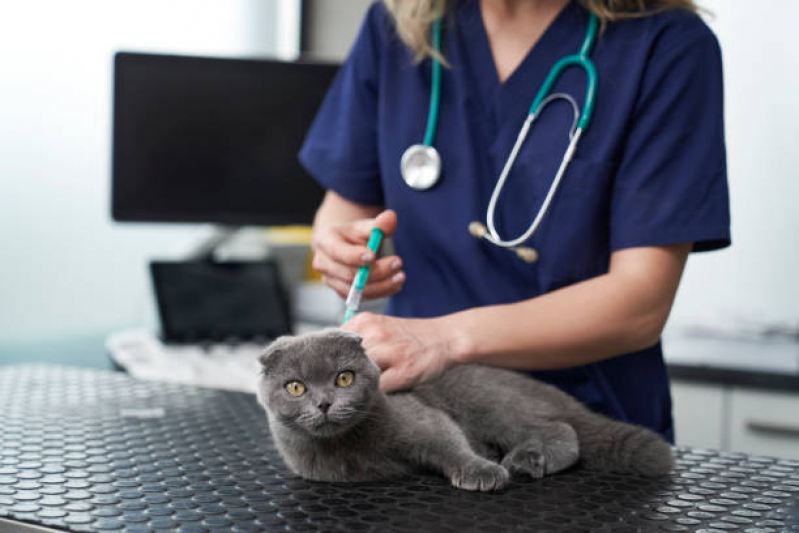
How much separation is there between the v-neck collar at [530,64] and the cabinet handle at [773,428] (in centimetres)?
97

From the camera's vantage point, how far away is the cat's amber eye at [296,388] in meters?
0.81

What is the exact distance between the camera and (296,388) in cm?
81

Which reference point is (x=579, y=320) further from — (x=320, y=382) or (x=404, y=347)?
(x=320, y=382)

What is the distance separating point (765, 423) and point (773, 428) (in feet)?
0.07

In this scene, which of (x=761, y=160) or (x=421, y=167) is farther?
(x=761, y=160)

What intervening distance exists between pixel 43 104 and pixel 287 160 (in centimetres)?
58

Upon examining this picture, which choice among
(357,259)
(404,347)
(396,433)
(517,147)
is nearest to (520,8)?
(517,147)

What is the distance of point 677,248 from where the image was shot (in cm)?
101

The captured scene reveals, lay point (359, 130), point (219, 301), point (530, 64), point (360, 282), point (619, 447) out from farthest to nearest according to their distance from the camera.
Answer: point (219, 301), point (359, 130), point (530, 64), point (360, 282), point (619, 447)

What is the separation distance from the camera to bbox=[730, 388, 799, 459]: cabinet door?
1.68 meters

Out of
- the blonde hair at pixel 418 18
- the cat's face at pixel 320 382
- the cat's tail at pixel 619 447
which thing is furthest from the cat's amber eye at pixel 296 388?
the blonde hair at pixel 418 18

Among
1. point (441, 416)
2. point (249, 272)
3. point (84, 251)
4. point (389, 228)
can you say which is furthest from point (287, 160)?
point (441, 416)

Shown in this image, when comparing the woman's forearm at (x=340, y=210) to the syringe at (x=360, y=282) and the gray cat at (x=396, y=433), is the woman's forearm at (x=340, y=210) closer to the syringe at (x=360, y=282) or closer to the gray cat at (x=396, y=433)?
the syringe at (x=360, y=282)

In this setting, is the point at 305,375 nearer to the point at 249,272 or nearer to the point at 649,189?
the point at 649,189
